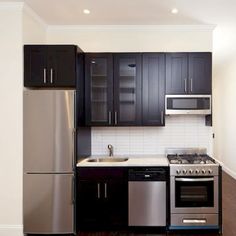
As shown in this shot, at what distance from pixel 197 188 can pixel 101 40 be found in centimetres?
266

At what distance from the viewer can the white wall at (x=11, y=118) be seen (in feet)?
11.1

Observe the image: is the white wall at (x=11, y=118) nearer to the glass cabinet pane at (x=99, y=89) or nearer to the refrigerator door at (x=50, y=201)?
the refrigerator door at (x=50, y=201)

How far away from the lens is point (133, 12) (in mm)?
3654

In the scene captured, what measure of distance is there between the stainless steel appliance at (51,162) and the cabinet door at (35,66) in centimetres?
19

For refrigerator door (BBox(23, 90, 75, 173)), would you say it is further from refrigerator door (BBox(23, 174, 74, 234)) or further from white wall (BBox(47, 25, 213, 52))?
white wall (BBox(47, 25, 213, 52))

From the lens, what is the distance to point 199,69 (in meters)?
3.83

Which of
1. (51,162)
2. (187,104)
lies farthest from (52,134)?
(187,104)

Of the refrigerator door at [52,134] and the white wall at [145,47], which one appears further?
the white wall at [145,47]

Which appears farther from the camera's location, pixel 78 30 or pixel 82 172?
pixel 78 30

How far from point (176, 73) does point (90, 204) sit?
2.21 metres

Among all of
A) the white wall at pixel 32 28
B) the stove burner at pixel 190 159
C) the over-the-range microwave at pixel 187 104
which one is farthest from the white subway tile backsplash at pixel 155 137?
the white wall at pixel 32 28

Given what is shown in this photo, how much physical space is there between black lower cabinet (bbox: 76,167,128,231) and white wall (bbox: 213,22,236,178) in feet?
10.6

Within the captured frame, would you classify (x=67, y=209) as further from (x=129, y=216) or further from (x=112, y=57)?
(x=112, y=57)

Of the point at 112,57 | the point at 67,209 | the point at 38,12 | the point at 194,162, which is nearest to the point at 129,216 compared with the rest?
the point at 67,209
